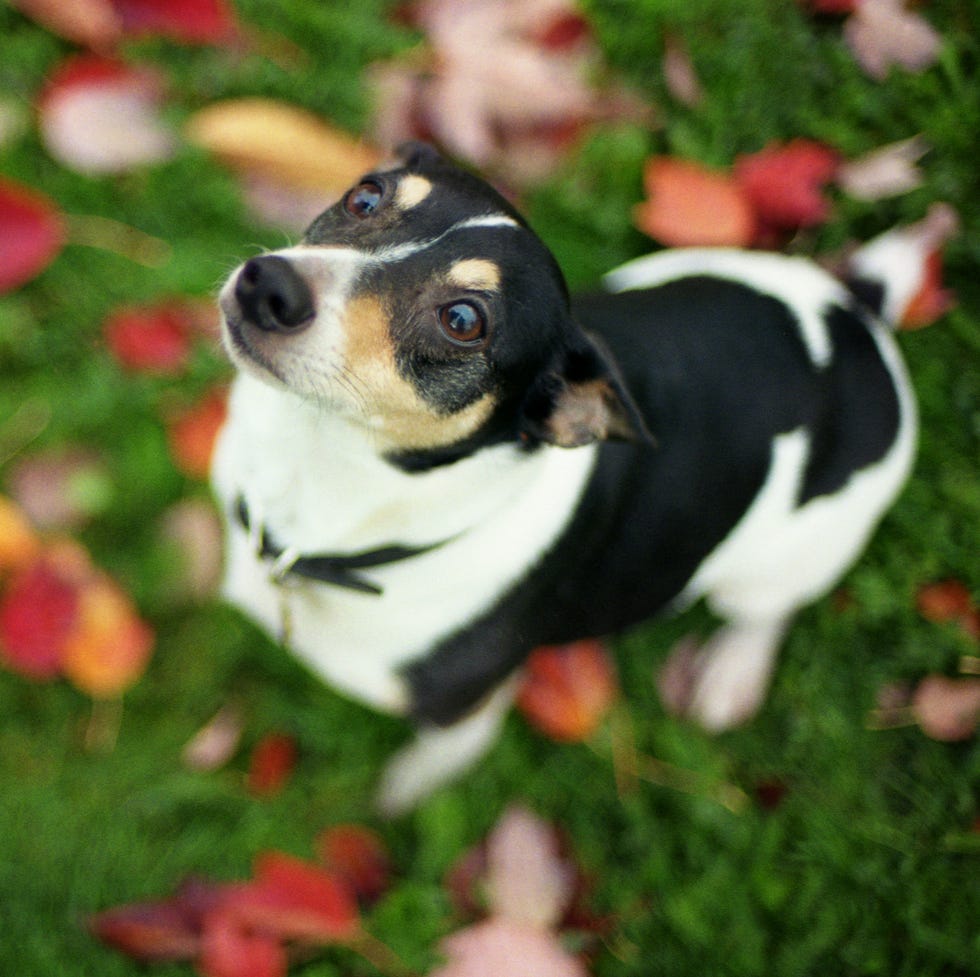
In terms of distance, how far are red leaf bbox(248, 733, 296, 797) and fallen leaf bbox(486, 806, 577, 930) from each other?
27.9 inches

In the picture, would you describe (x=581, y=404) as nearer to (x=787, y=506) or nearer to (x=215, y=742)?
(x=787, y=506)

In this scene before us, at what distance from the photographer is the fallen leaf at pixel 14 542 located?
310 cm

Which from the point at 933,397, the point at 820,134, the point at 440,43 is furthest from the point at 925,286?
the point at 440,43

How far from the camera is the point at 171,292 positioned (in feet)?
11.3

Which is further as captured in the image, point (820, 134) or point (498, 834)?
point (820, 134)

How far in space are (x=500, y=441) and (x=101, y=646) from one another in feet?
5.39

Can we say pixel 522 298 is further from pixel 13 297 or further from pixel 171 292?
pixel 13 297

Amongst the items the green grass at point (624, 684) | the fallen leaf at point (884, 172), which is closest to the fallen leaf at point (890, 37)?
the green grass at point (624, 684)

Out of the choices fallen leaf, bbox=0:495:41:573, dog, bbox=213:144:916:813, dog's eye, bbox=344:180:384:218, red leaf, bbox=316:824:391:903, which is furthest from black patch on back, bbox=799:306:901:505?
fallen leaf, bbox=0:495:41:573

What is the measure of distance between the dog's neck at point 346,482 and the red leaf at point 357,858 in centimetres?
124

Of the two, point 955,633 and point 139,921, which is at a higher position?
point 955,633

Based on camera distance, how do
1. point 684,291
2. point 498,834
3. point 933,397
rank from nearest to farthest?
point 684,291, point 498,834, point 933,397

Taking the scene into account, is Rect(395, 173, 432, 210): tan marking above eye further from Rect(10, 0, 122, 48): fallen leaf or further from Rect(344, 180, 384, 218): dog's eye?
Rect(10, 0, 122, 48): fallen leaf

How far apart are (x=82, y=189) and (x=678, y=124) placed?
2223 millimetres
